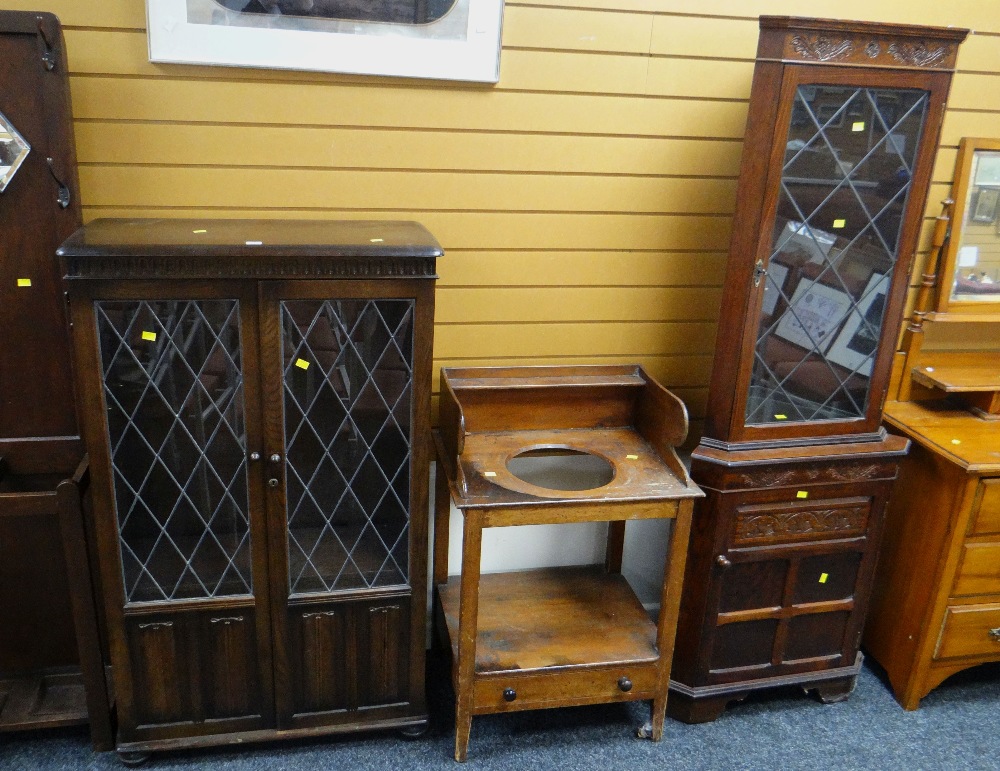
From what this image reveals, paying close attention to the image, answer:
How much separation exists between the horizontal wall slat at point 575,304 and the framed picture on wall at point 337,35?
2.16 feet

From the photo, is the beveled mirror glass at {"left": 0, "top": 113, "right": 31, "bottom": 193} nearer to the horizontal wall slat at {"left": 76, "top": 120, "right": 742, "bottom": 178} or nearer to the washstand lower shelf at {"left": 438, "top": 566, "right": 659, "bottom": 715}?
the horizontal wall slat at {"left": 76, "top": 120, "right": 742, "bottom": 178}

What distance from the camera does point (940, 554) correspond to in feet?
8.70


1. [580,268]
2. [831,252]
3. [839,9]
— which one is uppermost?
[839,9]

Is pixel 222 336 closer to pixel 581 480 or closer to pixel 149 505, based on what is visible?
pixel 149 505

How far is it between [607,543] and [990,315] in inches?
60.9

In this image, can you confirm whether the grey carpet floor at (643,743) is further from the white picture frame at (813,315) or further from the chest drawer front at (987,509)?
the white picture frame at (813,315)

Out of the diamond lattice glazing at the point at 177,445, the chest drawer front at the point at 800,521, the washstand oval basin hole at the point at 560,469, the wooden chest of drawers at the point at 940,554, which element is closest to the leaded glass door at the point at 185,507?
the diamond lattice glazing at the point at 177,445

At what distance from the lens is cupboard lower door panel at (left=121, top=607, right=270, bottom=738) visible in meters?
2.33

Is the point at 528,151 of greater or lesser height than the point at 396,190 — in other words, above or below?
above

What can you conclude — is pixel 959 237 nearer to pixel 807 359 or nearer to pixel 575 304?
pixel 807 359

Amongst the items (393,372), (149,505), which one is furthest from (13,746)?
(393,372)

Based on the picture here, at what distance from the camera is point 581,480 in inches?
115

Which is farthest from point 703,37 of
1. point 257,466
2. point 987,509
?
point 257,466

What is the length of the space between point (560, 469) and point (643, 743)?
91 cm
